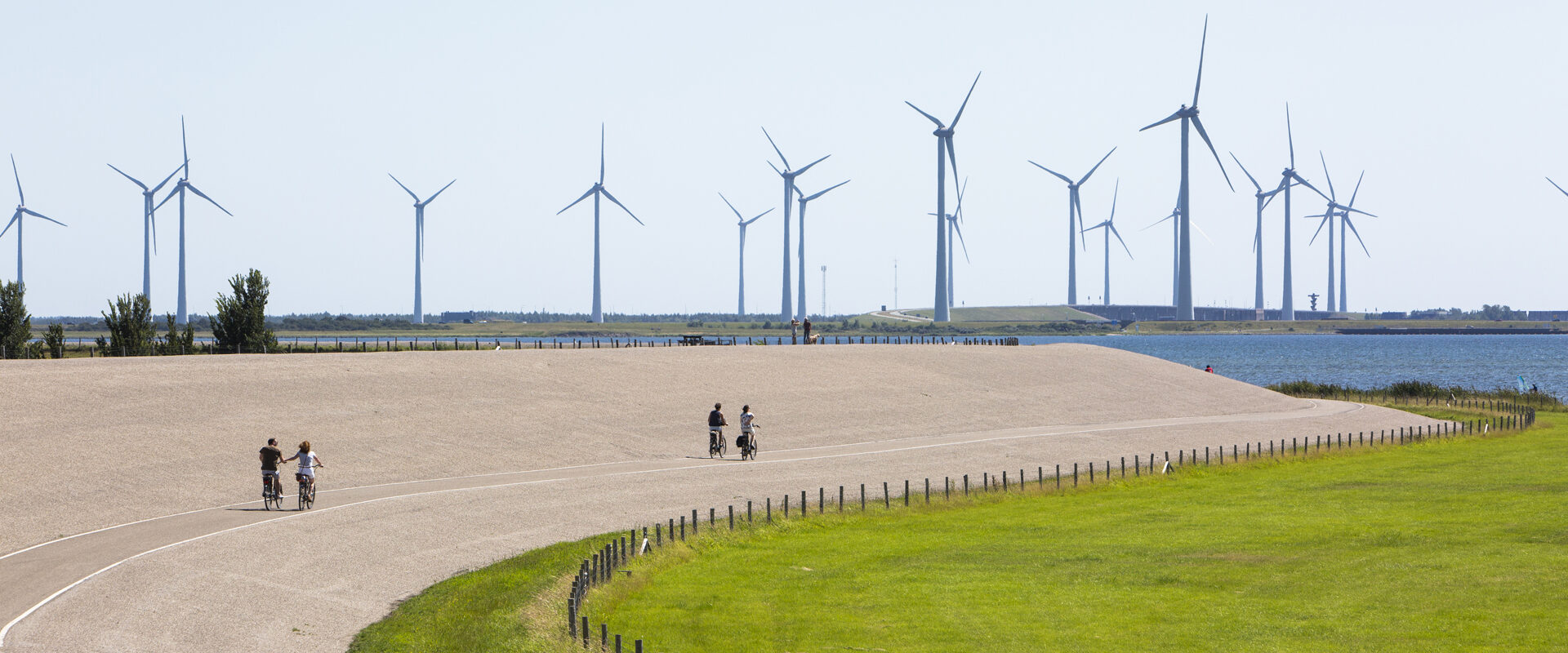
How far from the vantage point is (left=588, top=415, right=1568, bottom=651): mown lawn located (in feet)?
86.7

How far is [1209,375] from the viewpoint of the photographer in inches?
4109

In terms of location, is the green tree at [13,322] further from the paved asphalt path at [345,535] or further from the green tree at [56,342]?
the paved asphalt path at [345,535]

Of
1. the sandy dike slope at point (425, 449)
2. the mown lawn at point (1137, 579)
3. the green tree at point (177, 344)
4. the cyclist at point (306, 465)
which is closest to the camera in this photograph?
the mown lawn at point (1137, 579)

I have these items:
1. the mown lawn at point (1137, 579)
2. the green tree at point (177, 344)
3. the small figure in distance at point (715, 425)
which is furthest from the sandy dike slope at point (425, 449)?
the green tree at point (177, 344)

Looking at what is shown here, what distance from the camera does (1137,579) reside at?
32312 millimetres

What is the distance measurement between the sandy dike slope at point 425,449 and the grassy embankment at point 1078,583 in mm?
3407

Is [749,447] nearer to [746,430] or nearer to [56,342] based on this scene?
[746,430]

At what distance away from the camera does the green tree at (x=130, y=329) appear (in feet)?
265

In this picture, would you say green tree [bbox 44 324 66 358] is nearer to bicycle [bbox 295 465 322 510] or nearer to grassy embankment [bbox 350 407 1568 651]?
bicycle [bbox 295 465 322 510]

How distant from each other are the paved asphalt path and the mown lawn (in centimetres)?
503

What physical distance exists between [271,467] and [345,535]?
5478 mm

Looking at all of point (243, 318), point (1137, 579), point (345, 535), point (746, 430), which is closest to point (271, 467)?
point (345, 535)

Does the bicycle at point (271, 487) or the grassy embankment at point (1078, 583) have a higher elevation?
the bicycle at point (271, 487)

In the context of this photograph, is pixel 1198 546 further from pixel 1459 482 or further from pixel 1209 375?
pixel 1209 375
